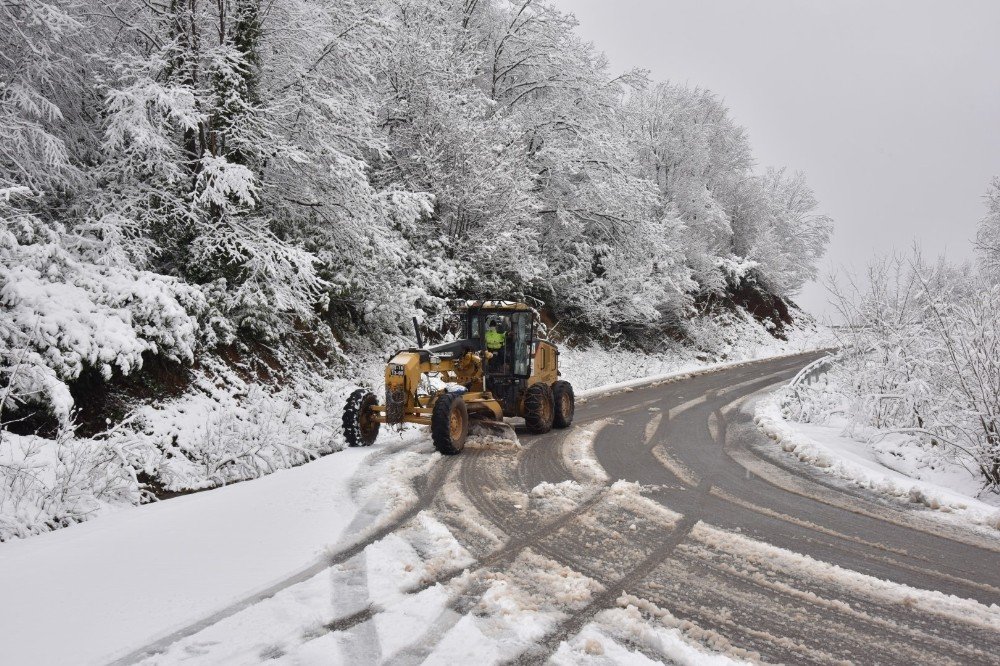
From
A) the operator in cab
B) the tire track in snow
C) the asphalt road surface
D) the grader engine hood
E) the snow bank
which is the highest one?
the operator in cab

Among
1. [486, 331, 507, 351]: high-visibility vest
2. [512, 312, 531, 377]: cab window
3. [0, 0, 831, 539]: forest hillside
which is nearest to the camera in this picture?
[0, 0, 831, 539]: forest hillside

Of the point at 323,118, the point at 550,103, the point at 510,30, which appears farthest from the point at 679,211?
the point at 323,118

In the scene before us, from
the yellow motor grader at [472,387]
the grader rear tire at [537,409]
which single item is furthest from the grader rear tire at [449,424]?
the grader rear tire at [537,409]

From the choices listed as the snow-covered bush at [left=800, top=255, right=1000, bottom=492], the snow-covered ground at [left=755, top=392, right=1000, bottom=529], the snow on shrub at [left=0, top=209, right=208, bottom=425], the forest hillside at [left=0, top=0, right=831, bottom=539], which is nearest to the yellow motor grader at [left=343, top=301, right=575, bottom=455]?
the forest hillside at [left=0, top=0, right=831, bottom=539]

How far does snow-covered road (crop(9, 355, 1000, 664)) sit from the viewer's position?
3.03 m

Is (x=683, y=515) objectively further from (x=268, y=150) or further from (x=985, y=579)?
(x=268, y=150)

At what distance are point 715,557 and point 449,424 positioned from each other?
13.2ft

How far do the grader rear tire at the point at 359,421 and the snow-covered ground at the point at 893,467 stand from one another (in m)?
6.29

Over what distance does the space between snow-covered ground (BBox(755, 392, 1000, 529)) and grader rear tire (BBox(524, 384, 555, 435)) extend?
379cm

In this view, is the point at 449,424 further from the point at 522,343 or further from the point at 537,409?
the point at 522,343

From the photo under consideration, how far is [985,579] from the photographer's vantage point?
404 centimetres

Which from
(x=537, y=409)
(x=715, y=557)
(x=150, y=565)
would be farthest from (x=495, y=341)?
(x=150, y=565)

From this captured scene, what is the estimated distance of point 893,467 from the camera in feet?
24.6

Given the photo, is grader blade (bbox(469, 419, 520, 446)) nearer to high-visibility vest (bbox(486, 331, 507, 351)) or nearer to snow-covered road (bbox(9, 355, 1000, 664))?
high-visibility vest (bbox(486, 331, 507, 351))
